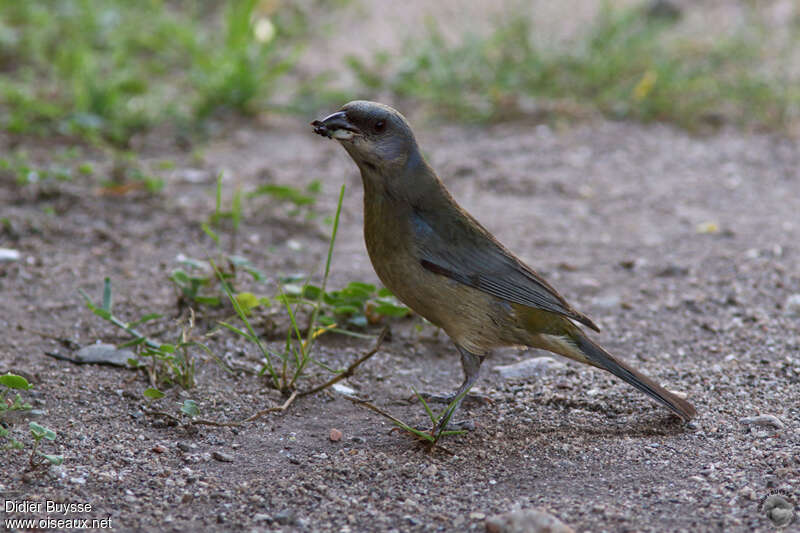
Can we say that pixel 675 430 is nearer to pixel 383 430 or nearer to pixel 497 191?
pixel 383 430

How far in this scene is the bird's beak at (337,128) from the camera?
381cm

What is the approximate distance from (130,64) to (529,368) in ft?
17.5

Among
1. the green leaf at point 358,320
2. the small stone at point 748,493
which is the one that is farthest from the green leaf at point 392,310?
the small stone at point 748,493

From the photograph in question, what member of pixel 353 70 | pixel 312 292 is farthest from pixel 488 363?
pixel 353 70

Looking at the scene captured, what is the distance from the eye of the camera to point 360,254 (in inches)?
227

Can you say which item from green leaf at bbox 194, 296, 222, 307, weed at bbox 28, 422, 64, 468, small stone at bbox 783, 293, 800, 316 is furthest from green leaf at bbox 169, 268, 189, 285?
small stone at bbox 783, 293, 800, 316

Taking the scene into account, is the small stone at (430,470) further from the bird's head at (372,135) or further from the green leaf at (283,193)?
the green leaf at (283,193)

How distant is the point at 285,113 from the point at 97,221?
2.53m

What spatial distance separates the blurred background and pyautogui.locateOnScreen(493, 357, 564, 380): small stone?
150 inches

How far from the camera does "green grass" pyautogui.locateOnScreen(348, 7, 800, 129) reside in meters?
7.95

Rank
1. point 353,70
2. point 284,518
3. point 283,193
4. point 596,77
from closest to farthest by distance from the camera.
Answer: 1. point 284,518
2. point 283,193
3. point 596,77
4. point 353,70

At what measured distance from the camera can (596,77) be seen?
8.11 metres

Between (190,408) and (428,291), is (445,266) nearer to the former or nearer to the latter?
(428,291)

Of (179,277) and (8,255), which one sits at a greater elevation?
(179,277)
